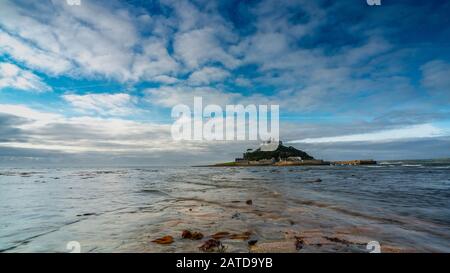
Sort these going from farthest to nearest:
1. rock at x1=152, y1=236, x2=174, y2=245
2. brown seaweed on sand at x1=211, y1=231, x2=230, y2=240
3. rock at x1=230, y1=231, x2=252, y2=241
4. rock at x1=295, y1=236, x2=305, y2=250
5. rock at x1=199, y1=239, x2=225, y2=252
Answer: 1. brown seaweed on sand at x1=211, y1=231, x2=230, y2=240
2. rock at x1=230, y1=231, x2=252, y2=241
3. rock at x1=152, y1=236, x2=174, y2=245
4. rock at x1=295, y1=236, x2=305, y2=250
5. rock at x1=199, y1=239, x2=225, y2=252

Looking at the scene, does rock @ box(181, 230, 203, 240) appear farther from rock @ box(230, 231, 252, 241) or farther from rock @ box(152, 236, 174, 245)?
rock @ box(230, 231, 252, 241)

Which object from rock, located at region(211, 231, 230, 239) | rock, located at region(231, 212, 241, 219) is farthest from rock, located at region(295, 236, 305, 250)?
rock, located at region(231, 212, 241, 219)

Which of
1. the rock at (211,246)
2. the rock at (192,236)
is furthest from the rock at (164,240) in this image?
the rock at (211,246)

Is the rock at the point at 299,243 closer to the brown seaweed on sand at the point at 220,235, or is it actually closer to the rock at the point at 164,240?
the brown seaweed on sand at the point at 220,235

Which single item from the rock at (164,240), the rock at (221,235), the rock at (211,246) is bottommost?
the rock at (221,235)

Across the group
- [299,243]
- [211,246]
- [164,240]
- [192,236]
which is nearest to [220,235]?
[192,236]

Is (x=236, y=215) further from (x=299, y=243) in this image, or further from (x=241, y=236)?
(x=299, y=243)

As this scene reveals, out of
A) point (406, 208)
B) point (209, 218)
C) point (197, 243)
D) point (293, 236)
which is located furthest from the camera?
point (406, 208)

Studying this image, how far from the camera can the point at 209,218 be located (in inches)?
384
